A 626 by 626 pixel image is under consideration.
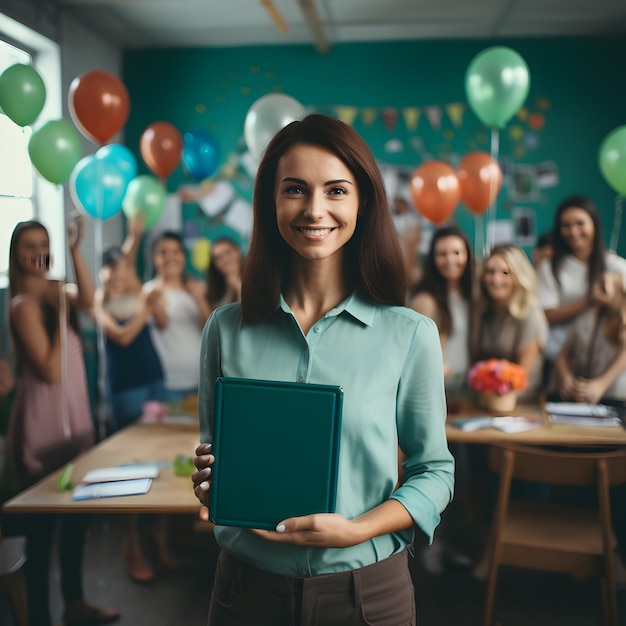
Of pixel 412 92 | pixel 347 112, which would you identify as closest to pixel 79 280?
pixel 347 112

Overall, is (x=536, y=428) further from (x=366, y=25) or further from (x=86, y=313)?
(x=366, y=25)

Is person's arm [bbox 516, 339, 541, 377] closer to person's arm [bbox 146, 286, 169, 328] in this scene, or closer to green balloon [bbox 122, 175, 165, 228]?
person's arm [bbox 146, 286, 169, 328]

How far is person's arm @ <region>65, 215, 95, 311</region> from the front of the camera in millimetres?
3035

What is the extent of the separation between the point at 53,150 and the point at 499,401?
90.3 inches

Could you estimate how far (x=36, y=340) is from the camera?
259 centimetres

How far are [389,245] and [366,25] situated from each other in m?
4.07

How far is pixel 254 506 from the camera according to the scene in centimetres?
100

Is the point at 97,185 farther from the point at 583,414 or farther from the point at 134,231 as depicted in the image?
the point at 583,414

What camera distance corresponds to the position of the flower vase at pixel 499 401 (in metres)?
3.03

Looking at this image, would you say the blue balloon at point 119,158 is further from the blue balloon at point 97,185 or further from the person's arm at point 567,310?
the person's arm at point 567,310

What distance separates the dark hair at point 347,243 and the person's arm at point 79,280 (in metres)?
2.08

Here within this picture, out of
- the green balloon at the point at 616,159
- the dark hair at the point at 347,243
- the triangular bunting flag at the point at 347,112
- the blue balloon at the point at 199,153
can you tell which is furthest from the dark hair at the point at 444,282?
the triangular bunting flag at the point at 347,112

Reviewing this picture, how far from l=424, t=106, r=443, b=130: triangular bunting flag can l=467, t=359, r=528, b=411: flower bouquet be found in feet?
8.79

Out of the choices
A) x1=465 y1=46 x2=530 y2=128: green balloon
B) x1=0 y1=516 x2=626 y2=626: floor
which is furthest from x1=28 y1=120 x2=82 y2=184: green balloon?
x1=465 y1=46 x2=530 y2=128: green balloon
